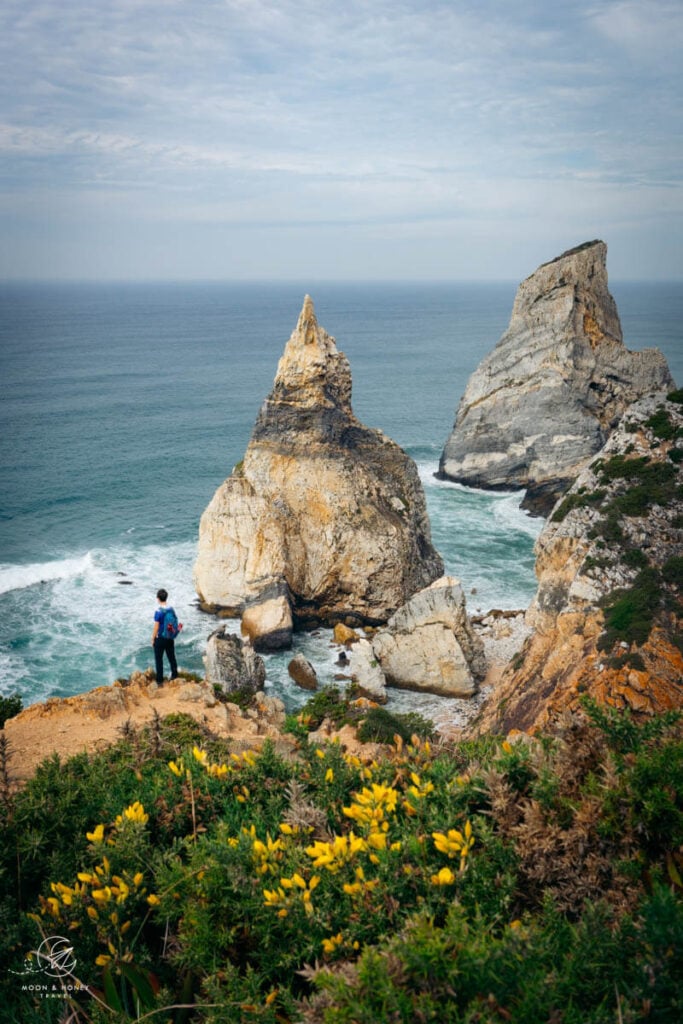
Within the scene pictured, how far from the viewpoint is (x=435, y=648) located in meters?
25.6

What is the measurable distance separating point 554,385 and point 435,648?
2983cm

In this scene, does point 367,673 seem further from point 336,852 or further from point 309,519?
point 336,852

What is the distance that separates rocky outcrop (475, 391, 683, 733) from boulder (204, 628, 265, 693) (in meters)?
8.59

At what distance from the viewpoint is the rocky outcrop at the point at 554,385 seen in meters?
48.9

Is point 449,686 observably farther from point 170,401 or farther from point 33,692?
point 170,401

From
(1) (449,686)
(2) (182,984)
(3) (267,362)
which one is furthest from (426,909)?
(3) (267,362)

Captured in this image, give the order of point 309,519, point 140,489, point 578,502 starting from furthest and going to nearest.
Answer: point 140,489
point 309,519
point 578,502

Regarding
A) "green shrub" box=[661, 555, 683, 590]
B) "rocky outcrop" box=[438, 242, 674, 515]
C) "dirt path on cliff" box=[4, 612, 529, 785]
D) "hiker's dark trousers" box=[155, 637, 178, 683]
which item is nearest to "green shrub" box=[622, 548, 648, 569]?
"green shrub" box=[661, 555, 683, 590]

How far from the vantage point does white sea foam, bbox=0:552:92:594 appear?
3481 centimetres

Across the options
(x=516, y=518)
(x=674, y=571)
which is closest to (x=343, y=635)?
(x=674, y=571)

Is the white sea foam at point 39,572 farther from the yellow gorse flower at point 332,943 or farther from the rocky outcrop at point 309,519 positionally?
the yellow gorse flower at point 332,943

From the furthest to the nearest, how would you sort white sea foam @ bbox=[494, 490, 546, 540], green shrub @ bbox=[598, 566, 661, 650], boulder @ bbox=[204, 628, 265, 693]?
1. white sea foam @ bbox=[494, 490, 546, 540]
2. boulder @ bbox=[204, 628, 265, 693]
3. green shrub @ bbox=[598, 566, 661, 650]

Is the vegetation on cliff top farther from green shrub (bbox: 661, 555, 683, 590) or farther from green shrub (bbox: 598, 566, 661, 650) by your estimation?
green shrub (bbox: 661, 555, 683, 590)

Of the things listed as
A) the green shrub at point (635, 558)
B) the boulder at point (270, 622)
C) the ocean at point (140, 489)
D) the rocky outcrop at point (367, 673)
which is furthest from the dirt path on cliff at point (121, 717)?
the boulder at point (270, 622)
